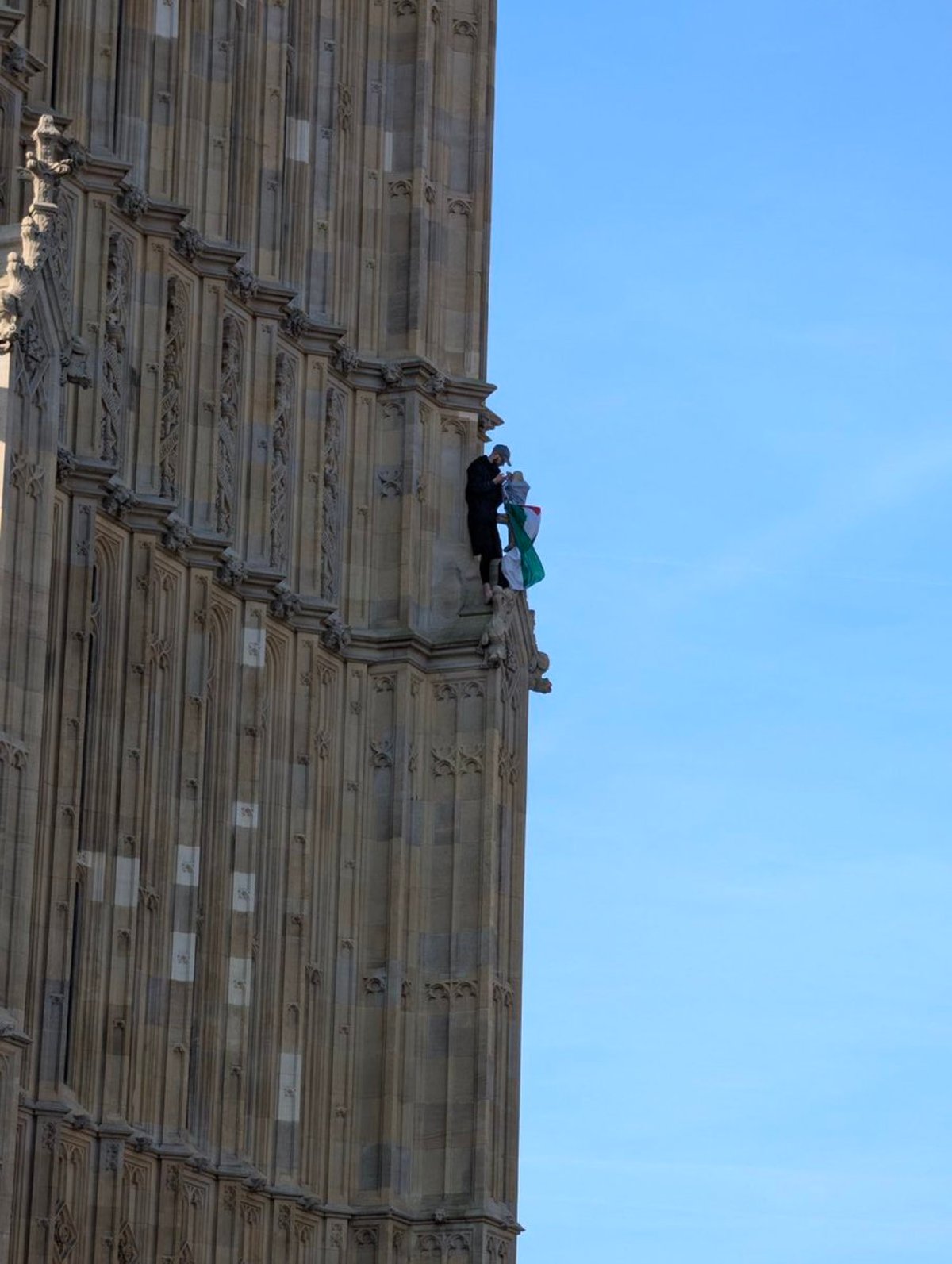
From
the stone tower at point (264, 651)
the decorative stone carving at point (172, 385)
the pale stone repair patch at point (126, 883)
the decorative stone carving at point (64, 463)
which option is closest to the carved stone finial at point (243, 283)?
the stone tower at point (264, 651)

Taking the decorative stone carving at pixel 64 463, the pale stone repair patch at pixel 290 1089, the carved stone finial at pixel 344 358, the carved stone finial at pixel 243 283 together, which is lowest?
the pale stone repair patch at pixel 290 1089

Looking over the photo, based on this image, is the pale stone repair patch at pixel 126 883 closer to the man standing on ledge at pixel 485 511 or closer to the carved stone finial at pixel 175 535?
the carved stone finial at pixel 175 535

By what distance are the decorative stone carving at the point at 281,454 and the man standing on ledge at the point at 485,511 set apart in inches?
103

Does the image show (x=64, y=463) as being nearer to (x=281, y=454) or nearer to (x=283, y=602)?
(x=283, y=602)

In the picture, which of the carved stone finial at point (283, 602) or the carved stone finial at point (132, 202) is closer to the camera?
the carved stone finial at point (132, 202)

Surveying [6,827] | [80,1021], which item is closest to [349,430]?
[80,1021]

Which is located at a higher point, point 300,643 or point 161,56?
point 161,56

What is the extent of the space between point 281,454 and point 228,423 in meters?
1.08

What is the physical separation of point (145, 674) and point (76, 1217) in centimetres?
518

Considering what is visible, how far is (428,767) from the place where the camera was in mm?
43125

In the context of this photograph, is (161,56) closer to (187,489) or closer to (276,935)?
(187,489)

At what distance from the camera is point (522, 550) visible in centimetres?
4438

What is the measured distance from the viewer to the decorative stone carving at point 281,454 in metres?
41.5

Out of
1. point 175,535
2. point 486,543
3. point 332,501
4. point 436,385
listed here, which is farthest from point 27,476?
point 436,385
